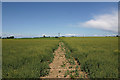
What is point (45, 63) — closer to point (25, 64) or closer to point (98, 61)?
point (25, 64)

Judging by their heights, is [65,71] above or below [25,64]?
below

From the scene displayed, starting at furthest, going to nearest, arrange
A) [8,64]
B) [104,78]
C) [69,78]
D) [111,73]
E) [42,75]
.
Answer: [8,64], [42,75], [69,78], [111,73], [104,78]

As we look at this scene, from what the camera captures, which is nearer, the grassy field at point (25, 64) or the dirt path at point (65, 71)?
the grassy field at point (25, 64)

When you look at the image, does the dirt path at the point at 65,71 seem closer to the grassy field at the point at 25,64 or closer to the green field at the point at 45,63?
the green field at the point at 45,63

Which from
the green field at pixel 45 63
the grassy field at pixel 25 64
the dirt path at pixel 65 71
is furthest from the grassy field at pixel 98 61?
the grassy field at pixel 25 64

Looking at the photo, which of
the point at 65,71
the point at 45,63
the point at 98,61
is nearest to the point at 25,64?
the point at 45,63

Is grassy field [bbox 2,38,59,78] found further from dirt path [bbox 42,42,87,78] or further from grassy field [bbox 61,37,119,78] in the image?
grassy field [bbox 61,37,119,78]

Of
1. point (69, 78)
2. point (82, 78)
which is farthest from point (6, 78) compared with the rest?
point (82, 78)

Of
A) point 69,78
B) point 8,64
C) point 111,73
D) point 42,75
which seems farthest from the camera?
point 8,64

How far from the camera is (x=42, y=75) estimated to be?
5641 mm

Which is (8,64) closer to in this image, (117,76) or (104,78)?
(104,78)

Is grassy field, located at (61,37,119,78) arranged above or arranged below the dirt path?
above

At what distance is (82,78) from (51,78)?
1889 millimetres

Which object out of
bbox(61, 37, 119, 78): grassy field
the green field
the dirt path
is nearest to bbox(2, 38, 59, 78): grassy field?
the green field
